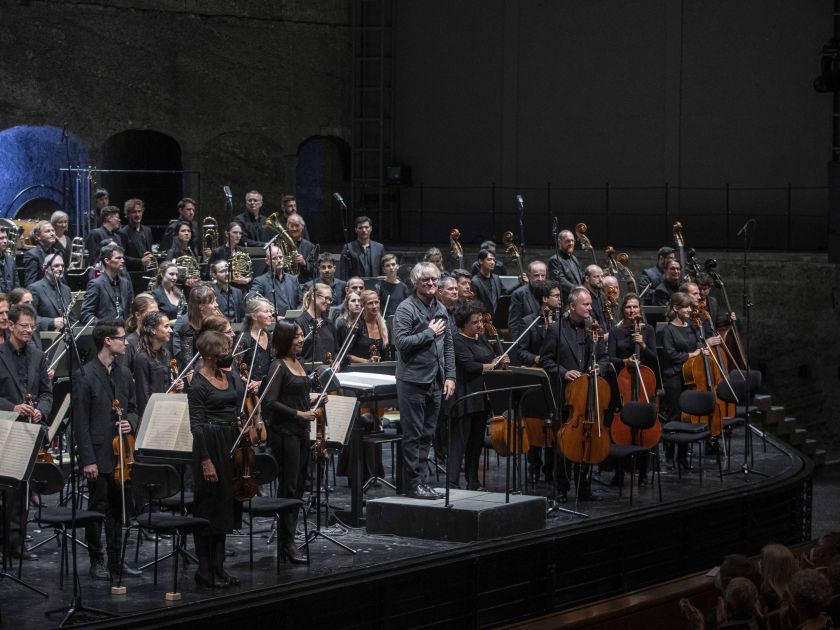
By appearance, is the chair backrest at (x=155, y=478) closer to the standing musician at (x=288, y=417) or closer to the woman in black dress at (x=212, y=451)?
the woman in black dress at (x=212, y=451)

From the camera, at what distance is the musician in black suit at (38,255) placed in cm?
1057

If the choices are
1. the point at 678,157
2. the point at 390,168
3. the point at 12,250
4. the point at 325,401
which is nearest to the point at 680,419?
the point at 325,401

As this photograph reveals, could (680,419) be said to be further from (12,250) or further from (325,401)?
(12,250)

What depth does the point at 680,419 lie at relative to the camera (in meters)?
9.76

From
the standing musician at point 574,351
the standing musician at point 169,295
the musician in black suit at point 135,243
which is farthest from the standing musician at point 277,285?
the standing musician at point 574,351

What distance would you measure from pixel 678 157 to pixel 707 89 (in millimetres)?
842

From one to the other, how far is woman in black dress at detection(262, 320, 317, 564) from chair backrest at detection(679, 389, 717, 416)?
320 cm

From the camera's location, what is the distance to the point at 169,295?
994cm

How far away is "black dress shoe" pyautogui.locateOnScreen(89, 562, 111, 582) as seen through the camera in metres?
6.84

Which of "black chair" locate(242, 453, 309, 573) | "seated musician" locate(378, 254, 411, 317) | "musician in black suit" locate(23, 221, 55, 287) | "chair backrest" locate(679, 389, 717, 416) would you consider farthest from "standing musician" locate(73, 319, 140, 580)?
"seated musician" locate(378, 254, 411, 317)

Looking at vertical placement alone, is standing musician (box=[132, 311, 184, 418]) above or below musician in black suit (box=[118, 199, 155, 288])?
below

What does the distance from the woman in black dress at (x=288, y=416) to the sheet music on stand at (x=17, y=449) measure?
116cm

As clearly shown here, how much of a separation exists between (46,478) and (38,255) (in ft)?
13.6

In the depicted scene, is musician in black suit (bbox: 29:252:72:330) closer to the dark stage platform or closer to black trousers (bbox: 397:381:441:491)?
the dark stage platform
